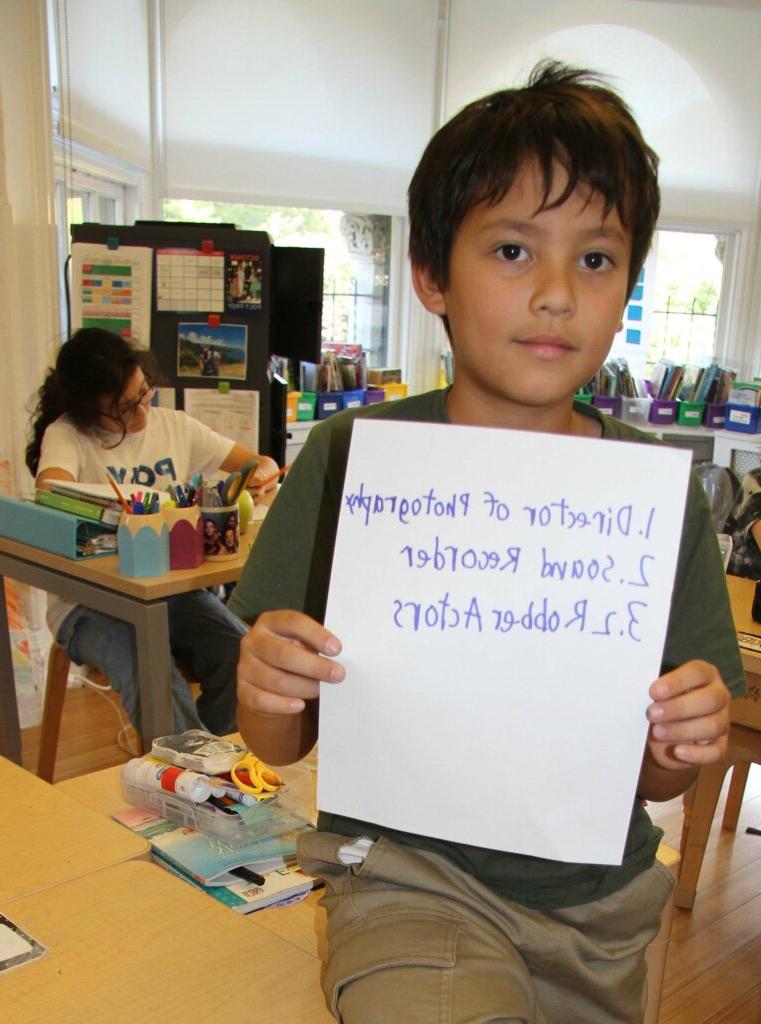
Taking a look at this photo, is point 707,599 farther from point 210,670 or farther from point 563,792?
point 210,670

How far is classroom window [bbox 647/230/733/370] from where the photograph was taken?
562cm

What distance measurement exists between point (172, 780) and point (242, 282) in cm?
227

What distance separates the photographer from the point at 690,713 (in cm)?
73

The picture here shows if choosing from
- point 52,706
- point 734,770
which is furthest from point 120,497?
point 734,770

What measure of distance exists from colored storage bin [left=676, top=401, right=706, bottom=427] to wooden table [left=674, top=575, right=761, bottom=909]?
3120 millimetres

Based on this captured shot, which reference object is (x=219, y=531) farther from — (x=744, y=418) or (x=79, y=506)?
(x=744, y=418)

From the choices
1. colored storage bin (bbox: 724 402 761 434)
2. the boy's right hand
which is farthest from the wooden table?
colored storage bin (bbox: 724 402 761 434)

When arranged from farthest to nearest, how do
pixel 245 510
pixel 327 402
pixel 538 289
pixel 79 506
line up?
1. pixel 327 402
2. pixel 245 510
3. pixel 79 506
4. pixel 538 289

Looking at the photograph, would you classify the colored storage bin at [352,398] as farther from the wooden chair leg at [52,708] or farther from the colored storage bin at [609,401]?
the wooden chair leg at [52,708]

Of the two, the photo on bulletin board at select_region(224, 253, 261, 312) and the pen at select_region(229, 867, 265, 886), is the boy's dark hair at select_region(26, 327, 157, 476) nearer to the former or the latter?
the photo on bulletin board at select_region(224, 253, 261, 312)

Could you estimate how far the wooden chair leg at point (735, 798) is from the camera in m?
2.68

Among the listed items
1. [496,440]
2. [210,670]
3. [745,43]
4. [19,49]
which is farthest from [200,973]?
[745,43]

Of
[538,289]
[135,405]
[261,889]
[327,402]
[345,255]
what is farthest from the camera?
[345,255]

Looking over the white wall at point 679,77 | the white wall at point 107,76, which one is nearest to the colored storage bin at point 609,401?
the white wall at point 679,77
